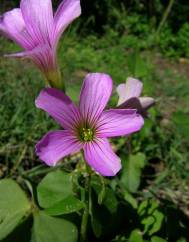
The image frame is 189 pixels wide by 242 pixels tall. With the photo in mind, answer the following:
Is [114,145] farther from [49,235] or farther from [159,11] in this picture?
[159,11]

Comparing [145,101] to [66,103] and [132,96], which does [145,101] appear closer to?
[132,96]

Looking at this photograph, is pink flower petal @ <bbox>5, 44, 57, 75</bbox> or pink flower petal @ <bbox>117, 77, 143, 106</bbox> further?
pink flower petal @ <bbox>117, 77, 143, 106</bbox>

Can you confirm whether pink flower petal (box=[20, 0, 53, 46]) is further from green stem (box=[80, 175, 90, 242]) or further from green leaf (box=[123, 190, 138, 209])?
green leaf (box=[123, 190, 138, 209])

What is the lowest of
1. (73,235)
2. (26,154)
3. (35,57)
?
(26,154)

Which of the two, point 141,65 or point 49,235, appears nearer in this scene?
point 49,235

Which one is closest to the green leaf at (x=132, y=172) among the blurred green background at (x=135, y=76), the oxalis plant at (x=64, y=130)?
the blurred green background at (x=135, y=76)

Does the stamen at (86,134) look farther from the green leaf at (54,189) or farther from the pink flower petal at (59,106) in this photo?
the green leaf at (54,189)

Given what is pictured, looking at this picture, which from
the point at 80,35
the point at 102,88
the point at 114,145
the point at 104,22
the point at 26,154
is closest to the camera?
the point at 102,88

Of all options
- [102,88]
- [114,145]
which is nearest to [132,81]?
[102,88]

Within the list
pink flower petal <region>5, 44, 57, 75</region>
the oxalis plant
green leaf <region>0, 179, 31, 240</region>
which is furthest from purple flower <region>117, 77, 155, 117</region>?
green leaf <region>0, 179, 31, 240</region>
